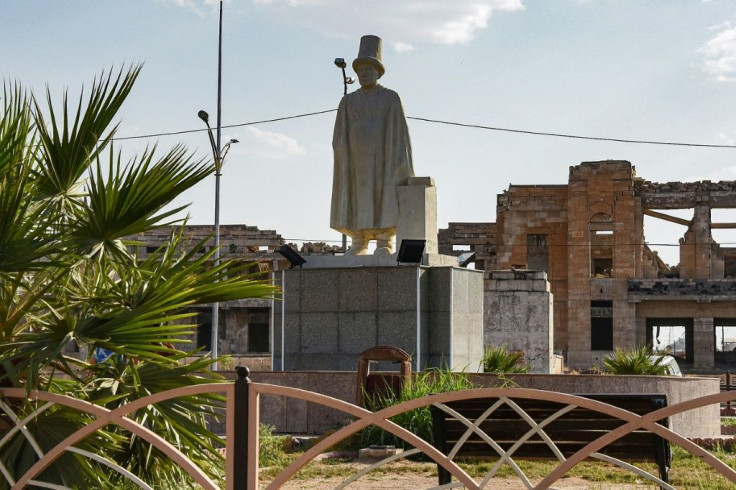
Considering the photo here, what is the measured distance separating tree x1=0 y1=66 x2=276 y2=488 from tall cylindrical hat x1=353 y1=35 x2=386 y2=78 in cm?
792

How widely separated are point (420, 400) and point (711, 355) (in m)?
51.2

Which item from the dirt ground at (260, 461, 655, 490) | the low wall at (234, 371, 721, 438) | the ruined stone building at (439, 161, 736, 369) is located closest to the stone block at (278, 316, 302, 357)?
the low wall at (234, 371, 721, 438)

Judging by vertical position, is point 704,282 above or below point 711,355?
above

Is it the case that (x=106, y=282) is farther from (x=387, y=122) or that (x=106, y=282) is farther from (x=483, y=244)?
(x=483, y=244)

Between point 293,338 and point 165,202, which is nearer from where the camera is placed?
point 165,202

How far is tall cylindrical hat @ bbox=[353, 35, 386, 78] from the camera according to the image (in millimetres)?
14391

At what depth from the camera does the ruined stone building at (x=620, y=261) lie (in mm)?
53375

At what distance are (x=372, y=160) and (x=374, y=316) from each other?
7.29 ft

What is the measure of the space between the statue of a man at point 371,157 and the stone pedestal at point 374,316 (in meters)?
0.67

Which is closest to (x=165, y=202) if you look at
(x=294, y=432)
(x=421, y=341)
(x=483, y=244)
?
(x=294, y=432)

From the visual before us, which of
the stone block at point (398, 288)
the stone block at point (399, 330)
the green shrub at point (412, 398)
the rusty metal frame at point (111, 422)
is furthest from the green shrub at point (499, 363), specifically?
the rusty metal frame at point (111, 422)

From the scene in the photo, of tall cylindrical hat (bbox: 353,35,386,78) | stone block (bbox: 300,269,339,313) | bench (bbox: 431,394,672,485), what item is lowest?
bench (bbox: 431,394,672,485)

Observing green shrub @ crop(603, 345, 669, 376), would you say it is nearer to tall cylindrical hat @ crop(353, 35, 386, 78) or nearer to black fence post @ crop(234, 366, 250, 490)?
tall cylindrical hat @ crop(353, 35, 386, 78)

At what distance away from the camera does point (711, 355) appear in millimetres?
52562
